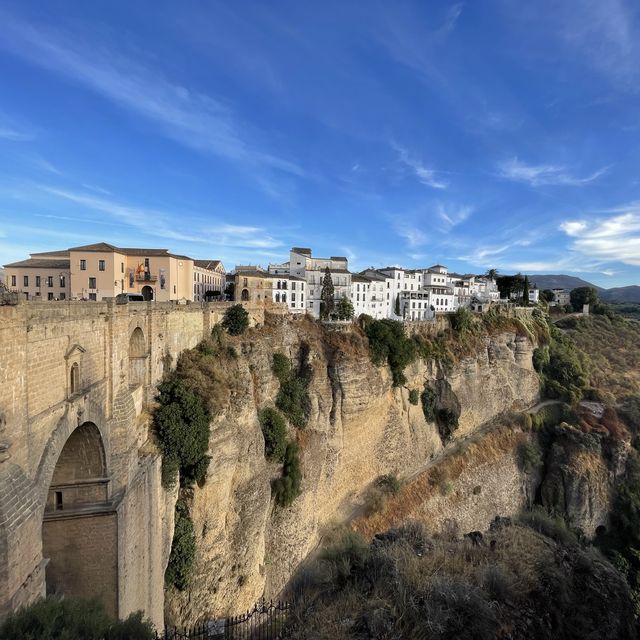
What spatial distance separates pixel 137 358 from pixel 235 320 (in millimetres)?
8919

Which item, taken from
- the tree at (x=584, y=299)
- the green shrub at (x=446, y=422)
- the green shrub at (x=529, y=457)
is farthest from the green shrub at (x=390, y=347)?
the tree at (x=584, y=299)

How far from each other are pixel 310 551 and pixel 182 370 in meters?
12.6

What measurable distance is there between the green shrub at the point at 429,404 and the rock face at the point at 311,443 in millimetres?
557

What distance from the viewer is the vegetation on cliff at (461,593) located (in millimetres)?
6262

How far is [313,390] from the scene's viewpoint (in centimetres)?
2281

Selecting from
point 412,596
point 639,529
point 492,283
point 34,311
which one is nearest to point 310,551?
point 412,596

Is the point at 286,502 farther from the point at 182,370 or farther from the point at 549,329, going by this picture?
the point at 549,329

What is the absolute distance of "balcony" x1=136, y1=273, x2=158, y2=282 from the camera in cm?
2416

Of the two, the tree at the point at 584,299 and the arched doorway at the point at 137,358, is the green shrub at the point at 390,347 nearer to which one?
the arched doorway at the point at 137,358

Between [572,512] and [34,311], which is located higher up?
[34,311]

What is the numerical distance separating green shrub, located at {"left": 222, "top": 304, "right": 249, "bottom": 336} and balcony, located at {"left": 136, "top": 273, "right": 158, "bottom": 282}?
632 centimetres

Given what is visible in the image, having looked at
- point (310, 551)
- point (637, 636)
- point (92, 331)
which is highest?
point (92, 331)

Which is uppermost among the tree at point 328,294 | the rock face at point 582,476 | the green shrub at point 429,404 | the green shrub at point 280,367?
the tree at point 328,294

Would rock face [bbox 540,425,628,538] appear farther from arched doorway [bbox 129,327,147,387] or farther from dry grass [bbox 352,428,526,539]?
arched doorway [bbox 129,327,147,387]
